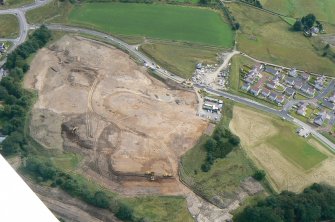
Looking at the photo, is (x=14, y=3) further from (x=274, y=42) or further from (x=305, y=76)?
(x=305, y=76)

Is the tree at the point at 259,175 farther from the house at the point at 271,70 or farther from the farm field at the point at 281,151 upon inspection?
the house at the point at 271,70

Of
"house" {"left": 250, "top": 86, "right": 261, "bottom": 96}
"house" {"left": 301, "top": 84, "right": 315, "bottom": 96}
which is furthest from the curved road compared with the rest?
"house" {"left": 301, "top": 84, "right": 315, "bottom": 96}

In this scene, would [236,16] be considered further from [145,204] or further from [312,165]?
[145,204]

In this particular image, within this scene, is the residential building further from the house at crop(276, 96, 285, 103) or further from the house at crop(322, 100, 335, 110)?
the house at crop(322, 100, 335, 110)

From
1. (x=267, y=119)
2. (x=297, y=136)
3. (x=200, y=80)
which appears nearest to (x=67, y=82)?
(x=200, y=80)

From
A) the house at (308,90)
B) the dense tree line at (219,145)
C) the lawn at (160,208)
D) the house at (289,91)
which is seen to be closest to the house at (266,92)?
the house at (289,91)

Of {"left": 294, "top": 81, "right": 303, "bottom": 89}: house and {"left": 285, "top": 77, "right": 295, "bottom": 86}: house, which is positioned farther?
{"left": 285, "top": 77, "right": 295, "bottom": 86}: house

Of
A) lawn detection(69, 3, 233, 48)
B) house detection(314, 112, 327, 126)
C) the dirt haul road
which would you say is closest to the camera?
the dirt haul road
